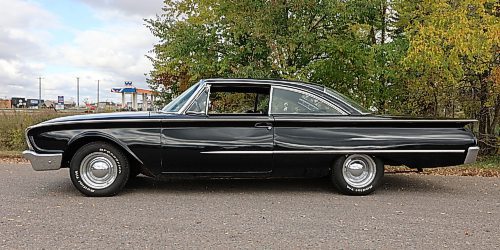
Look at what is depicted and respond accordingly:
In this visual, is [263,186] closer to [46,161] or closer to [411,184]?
[411,184]

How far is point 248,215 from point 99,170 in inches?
81.6

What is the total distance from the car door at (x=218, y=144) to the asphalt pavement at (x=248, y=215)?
0.39 m

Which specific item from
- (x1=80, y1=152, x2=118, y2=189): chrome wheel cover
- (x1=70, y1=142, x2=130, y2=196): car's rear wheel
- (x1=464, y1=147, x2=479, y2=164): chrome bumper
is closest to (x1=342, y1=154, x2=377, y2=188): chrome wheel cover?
(x1=464, y1=147, x2=479, y2=164): chrome bumper

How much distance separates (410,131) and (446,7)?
4664mm

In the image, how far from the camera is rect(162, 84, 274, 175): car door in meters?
5.50

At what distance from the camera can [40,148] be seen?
5.48 m

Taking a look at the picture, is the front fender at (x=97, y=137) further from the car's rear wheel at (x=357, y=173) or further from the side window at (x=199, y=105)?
the car's rear wheel at (x=357, y=173)

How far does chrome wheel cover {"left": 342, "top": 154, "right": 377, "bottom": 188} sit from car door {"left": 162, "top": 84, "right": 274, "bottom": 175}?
1.04 metres

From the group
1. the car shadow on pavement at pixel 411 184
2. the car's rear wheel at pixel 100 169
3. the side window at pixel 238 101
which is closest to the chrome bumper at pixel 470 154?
the car shadow on pavement at pixel 411 184

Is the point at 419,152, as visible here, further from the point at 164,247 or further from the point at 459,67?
the point at 459,67

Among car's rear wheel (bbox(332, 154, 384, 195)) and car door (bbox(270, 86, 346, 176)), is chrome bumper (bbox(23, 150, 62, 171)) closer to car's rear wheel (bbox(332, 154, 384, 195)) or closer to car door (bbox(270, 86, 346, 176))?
car door (bbox(270, 86, 346, 176))

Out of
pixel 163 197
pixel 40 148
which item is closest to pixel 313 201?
pixel 163 197

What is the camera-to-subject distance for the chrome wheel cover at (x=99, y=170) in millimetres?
5508

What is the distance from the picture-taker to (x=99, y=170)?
5.51 meters
